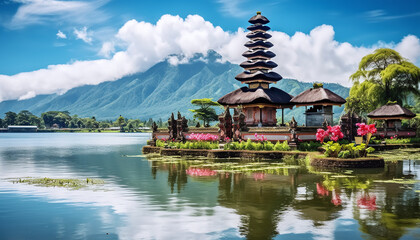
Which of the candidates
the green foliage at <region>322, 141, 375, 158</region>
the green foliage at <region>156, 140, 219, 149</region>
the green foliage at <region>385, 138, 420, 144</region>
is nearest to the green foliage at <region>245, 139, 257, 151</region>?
the green foliage at <region>156, 140, 219, 149</region>

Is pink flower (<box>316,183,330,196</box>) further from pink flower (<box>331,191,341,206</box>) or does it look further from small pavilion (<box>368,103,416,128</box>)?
small pavilion (<box>368,103,416,128</box>)

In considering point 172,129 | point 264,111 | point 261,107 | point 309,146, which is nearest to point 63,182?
point 309,146

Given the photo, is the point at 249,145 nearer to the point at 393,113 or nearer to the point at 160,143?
the point at 160,143

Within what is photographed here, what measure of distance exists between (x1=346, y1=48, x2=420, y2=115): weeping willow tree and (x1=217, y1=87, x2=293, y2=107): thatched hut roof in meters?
10.5

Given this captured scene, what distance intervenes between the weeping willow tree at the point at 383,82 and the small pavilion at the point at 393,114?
13.9 feet

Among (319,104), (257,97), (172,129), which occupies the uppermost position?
(257,97)

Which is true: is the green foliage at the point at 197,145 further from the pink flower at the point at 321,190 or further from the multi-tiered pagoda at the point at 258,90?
the pink flower at the point at 321,190

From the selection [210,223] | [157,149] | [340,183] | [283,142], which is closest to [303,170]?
[340,183]

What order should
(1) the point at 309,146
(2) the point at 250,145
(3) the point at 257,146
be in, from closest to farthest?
(1) the point at 309,146 < (3) the point at 257,146 < (2) the point at 250,145

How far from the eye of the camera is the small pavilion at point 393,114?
43312 mm

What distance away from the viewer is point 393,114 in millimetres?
43594

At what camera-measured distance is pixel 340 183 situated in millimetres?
15711

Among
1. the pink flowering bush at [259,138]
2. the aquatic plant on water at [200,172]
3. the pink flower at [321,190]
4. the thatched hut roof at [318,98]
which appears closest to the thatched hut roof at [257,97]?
the thatched hut roof at [318,98]

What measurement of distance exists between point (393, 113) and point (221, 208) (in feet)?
124
